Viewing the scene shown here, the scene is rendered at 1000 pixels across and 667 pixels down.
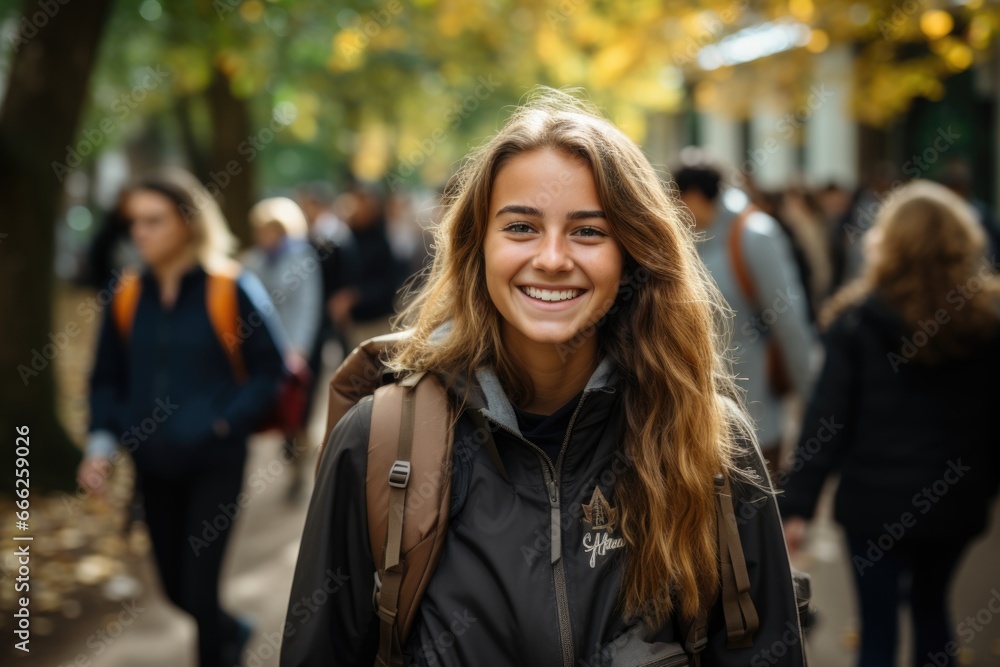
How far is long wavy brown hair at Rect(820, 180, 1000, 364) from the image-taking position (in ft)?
13.1

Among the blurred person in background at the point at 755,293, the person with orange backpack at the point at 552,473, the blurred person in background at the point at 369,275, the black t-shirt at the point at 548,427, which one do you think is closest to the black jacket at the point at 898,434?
the blurred person in background at the point at 755,293

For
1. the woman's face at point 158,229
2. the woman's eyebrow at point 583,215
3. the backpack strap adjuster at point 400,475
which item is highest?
the woman's face at point 158,229

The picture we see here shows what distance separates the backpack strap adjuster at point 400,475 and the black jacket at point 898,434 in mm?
2380

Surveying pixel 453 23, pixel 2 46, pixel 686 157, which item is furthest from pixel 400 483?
pixel 2 46

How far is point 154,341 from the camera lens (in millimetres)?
4633

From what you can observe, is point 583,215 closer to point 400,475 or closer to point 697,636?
point 400,475

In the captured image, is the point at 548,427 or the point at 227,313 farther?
the point at 227,313

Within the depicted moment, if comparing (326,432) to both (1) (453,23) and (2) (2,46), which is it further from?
(2) (2,46)

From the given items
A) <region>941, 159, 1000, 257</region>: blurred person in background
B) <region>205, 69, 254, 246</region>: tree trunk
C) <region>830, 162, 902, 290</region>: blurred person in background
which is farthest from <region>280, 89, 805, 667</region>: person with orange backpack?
<region>205, 69, 254, 246</region>: tree trunk

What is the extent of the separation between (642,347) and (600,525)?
44cm

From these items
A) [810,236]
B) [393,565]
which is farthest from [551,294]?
[810,236]

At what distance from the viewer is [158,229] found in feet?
15.5

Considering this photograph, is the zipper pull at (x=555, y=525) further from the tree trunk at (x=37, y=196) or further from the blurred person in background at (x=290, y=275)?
the tree trunk at (x=37, y=196)

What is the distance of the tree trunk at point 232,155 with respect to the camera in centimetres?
1628
